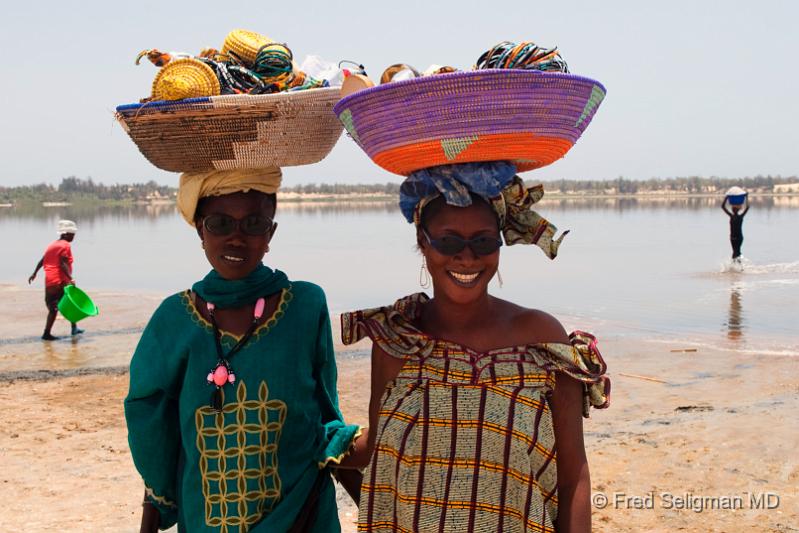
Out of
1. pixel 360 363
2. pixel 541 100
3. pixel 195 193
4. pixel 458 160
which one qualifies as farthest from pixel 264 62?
pixel 360 363

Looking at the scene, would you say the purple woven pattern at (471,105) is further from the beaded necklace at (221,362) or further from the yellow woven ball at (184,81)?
the beaded necklace at (221,362)

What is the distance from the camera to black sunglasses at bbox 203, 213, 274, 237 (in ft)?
7.61

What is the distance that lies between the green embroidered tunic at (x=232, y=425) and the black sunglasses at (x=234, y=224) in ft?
0.71

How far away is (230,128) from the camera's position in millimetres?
2227

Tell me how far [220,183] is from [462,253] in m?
0.73

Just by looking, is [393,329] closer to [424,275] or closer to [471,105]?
[424,275]

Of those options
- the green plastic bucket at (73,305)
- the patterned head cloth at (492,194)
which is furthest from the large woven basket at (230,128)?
the green plastic bucket at (73,305)

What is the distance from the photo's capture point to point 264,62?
7.57ft

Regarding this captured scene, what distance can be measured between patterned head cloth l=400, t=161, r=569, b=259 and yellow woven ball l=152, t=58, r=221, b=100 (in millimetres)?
574

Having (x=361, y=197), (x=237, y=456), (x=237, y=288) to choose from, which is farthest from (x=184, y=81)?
(x=361, y=197)

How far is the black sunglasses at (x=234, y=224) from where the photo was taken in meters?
2.32

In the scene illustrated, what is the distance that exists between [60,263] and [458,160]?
9873mm

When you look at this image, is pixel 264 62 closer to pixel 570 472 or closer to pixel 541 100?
pixel 541 100
